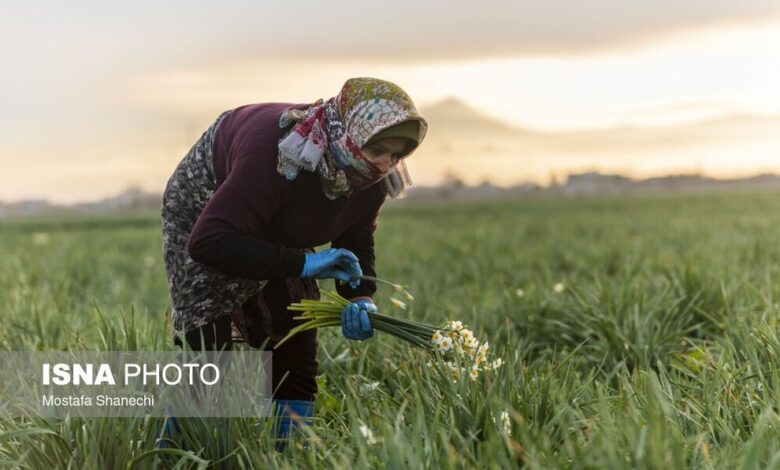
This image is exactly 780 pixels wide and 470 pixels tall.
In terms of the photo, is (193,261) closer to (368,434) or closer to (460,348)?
(460,348)

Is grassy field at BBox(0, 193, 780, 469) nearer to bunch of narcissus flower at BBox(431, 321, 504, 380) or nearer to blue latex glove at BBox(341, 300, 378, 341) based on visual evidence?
bunch of narcissus flower at BBox(431, 321, 504, 380)

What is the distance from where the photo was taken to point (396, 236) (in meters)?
13.4

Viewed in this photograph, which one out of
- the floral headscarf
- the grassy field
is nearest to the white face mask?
the floral headscarf

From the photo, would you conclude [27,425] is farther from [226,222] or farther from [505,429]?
[505,429]

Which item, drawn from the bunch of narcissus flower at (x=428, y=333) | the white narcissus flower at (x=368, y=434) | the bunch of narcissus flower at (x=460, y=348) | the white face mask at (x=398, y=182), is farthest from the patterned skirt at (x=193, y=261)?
the white narcissus flower at (x=368, y=434)

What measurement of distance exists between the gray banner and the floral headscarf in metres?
0.82

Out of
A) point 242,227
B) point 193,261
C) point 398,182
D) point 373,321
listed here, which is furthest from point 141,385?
point 398,182

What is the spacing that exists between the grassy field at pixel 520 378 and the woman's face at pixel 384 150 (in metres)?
0.71

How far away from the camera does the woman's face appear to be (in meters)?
3.00

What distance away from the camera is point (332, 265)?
3.14 m

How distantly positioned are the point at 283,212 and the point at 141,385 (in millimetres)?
891

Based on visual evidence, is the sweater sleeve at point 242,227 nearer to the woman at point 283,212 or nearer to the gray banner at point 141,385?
the woman at point 283,212

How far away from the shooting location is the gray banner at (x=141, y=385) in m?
2.92

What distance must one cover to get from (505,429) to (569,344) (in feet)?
8.14
